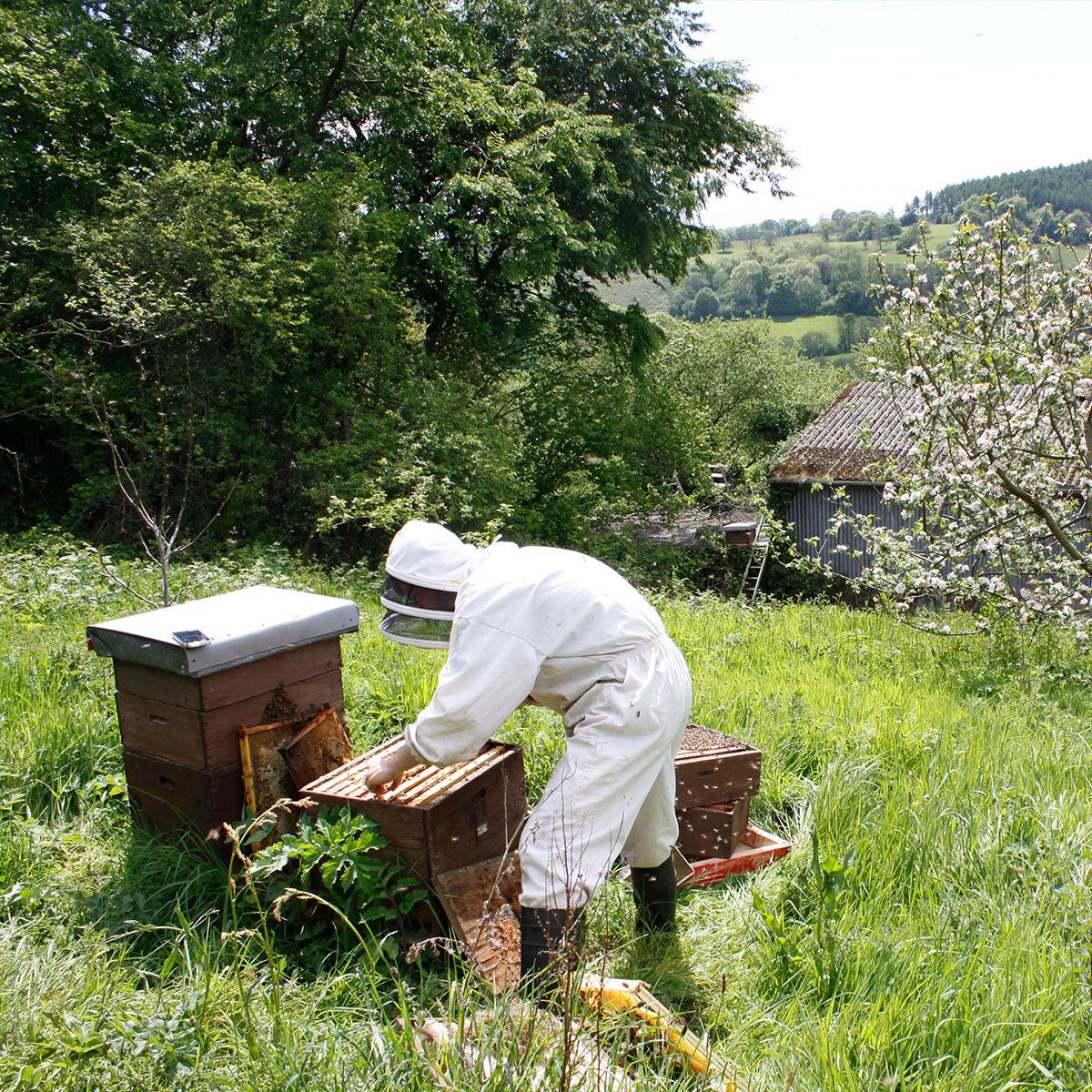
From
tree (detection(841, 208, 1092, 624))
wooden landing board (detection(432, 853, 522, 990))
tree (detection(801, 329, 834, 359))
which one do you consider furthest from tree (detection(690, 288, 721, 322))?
wooden landing board (detection(432, 853, 522, 990))

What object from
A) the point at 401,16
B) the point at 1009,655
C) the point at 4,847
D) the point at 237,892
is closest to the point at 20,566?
the point at 4,847

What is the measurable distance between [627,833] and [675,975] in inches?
16.0

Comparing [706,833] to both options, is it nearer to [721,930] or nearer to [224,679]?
[721,930]

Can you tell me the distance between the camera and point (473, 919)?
276 centimetres

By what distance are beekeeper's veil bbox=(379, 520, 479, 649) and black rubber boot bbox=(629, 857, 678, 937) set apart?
3.23 feet

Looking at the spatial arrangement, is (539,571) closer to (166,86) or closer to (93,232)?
(93,232)

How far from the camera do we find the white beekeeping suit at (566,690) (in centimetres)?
262

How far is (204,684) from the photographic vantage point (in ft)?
9.71

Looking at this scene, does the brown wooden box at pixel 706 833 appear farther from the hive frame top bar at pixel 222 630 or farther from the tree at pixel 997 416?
the tree at pixel 997 416

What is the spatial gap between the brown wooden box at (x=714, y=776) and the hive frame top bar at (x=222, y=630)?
4.38ft

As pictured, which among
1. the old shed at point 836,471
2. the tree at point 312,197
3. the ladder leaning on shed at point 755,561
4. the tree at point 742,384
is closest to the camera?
the tree at point 312,197

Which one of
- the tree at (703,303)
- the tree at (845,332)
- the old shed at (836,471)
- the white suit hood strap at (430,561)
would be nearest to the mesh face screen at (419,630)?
the white suit hood strap at (430,561)

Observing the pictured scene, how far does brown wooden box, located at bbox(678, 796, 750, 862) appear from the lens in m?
3.36

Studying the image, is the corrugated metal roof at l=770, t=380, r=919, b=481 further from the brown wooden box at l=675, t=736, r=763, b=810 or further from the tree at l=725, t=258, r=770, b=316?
the tree at l=725, t=258, r=770, b=316
